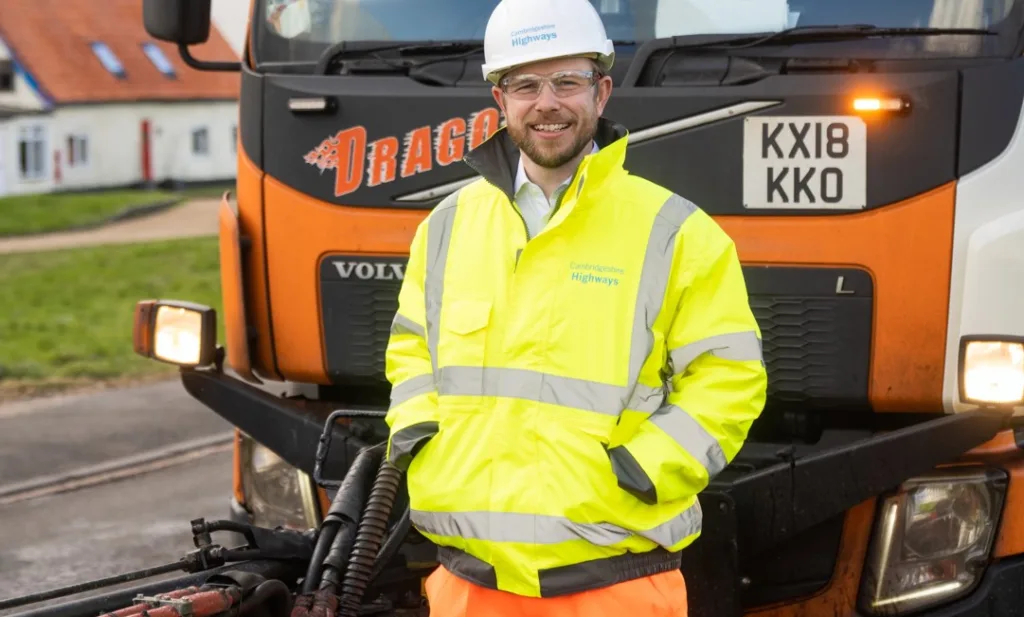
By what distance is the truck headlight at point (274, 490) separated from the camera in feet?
16.5

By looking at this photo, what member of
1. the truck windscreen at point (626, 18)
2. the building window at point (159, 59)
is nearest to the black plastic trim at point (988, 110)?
the truck windscreen at point (626, 18)

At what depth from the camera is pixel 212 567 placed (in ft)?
14.0

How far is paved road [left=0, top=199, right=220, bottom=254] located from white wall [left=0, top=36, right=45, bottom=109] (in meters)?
13.7

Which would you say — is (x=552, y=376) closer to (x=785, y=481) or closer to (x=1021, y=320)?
(x=785, y=481)

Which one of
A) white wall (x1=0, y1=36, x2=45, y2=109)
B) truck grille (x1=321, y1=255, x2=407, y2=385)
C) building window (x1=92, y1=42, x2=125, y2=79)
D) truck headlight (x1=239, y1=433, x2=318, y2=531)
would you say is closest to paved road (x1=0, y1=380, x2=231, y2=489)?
truck headlight (x1=239, y1=433, x2=318, y2=531)

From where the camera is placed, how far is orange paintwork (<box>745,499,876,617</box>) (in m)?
4.46

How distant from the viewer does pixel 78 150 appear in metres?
54.8

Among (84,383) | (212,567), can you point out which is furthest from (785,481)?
(84,383)

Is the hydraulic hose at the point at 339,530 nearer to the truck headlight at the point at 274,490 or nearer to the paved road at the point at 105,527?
the truck headlight at the point at 274,490

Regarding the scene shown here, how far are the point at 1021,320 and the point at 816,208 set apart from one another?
577 millimetres

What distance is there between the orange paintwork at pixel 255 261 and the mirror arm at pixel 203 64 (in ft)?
1.30

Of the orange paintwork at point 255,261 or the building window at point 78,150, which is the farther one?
the building window at point 78,150

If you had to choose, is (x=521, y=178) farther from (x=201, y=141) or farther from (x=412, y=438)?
(x=201, y=141)

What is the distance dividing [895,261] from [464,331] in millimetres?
1408
